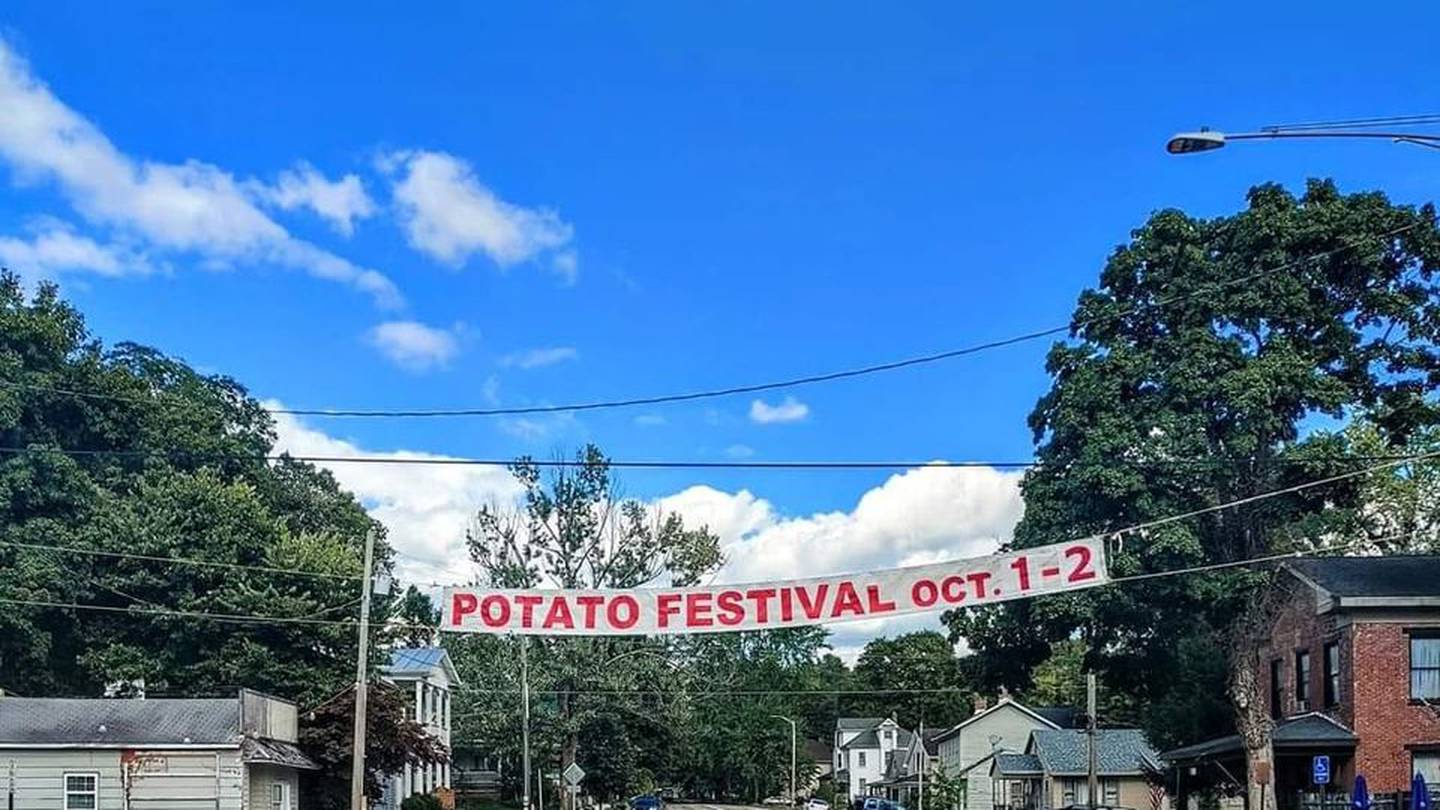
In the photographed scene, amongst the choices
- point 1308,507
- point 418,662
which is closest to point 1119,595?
point 1308,507

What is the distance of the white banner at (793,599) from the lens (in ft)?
58.8

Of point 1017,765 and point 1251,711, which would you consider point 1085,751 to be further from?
point 1251,711

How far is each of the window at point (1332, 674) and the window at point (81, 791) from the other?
26.7m

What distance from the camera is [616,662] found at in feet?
166

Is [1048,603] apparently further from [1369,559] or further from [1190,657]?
[1369,559]

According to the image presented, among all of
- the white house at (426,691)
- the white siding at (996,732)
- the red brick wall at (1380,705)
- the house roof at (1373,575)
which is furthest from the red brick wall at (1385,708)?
the white siding at (996,732)

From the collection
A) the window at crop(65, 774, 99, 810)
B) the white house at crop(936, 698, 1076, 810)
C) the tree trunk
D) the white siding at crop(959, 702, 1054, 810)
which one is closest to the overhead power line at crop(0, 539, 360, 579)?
the window at crop(65, 774, 99, 810)

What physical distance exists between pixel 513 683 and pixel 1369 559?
27.7 metres

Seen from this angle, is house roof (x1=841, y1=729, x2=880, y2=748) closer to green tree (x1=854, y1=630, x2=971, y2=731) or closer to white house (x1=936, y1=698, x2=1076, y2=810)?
green tree (x1=854, y1=630, x2=971, y2=731)

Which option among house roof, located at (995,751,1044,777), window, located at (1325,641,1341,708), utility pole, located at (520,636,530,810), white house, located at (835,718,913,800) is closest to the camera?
window, located at (1325,641,1341,708)

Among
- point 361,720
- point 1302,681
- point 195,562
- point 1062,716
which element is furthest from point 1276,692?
point 1062,716

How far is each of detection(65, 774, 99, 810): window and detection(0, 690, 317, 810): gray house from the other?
0.02 meters

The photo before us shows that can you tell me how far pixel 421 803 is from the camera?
46719 millimetres

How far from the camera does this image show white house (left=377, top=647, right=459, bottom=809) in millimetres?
54531
